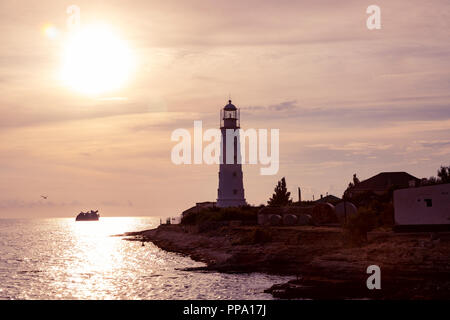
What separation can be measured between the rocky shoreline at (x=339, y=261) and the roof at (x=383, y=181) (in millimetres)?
31048

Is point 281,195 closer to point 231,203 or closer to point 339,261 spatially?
point 231,203

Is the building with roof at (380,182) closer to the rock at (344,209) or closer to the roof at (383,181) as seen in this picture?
the roof at (383,181)

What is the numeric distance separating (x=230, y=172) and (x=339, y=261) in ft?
169

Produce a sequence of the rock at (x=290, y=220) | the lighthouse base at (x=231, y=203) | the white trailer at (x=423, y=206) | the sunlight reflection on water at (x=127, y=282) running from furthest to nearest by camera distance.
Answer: the lighthouse base at (x=231, y=203) < the rock at (x=290, y=220) < the white trailer at (x=423, y=206) < the sunlight reflection on water at (x=127, y=282)

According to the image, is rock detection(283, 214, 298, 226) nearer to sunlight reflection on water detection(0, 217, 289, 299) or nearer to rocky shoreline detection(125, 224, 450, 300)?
rocky shoreline detection(125, 224, 450, 300)

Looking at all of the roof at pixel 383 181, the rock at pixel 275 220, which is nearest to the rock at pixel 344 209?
the rock at pixel 275 220

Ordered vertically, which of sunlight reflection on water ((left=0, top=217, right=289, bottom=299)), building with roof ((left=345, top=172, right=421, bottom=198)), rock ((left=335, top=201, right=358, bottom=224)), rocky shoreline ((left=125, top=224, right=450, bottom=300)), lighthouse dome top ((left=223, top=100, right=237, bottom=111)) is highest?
lighthouse dome top ((left=223, top=100, right=237, bottom=111))

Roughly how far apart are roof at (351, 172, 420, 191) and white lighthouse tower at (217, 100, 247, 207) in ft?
61.8

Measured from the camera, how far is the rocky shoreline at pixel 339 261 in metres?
35.9

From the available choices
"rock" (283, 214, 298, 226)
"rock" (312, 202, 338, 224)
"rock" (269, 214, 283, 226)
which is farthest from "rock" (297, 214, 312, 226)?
"rock" (269, 214, 283, 226)

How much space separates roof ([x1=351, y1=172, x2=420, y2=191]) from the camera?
3652 inches

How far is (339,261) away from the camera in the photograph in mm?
43719
